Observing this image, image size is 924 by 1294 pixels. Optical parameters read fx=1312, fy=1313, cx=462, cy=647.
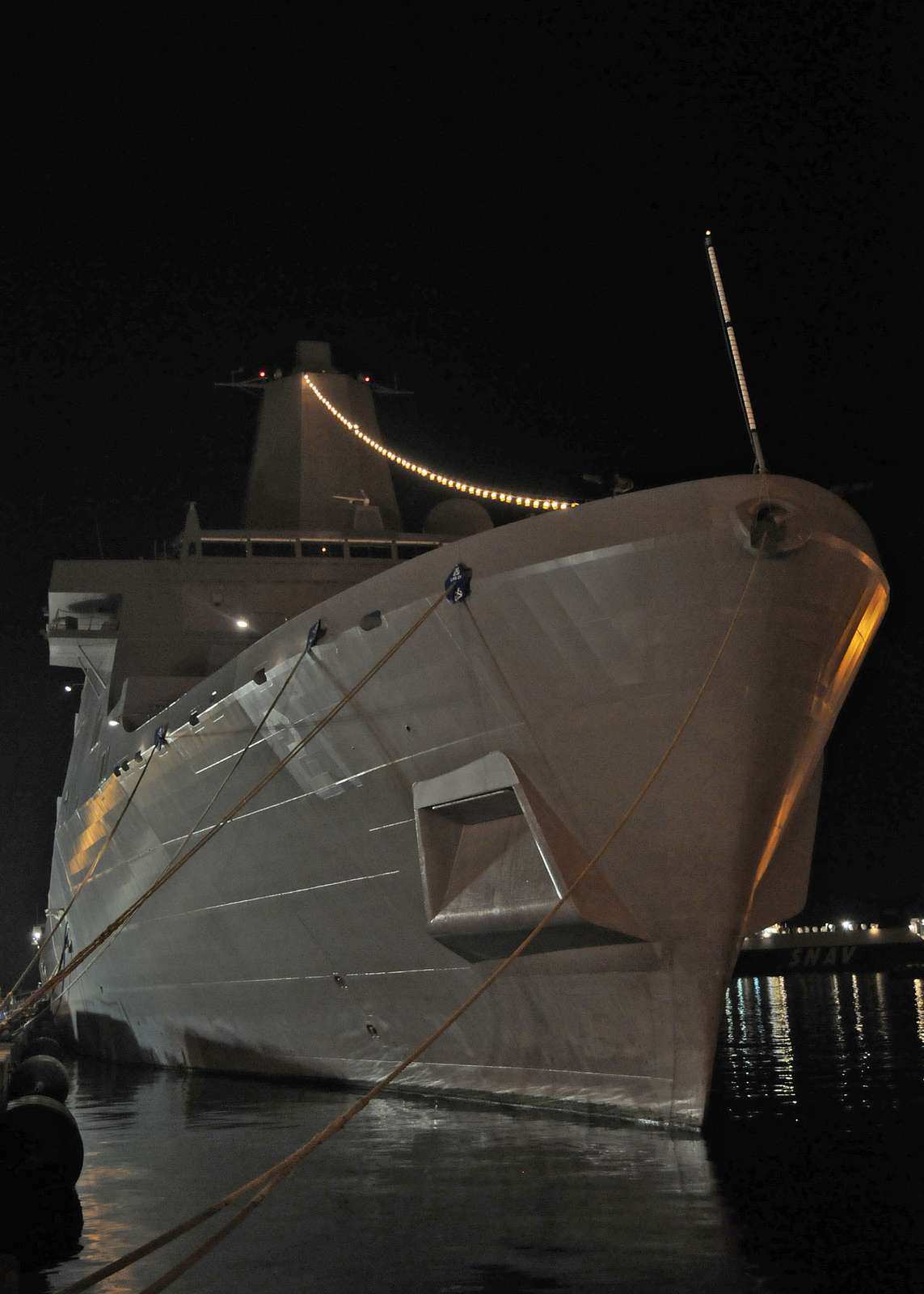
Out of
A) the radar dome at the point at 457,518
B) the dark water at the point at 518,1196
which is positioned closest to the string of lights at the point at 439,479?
the radar dome at the point at 457,518

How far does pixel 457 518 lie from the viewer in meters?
19.9

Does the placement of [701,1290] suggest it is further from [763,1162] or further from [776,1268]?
[763,1162]

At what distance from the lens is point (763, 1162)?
29.6 feet

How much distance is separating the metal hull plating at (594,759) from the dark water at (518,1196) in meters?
0.81

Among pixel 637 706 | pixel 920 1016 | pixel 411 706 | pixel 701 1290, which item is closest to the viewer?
pixel 701 1290

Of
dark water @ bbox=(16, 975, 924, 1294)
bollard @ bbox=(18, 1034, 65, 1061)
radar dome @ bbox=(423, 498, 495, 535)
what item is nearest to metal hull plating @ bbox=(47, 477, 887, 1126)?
dark water @ bbox=(16, 975, 924, 1294)

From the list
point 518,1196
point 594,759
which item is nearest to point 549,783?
point 594,759

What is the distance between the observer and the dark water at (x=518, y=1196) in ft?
20.2

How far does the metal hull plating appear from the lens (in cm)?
955

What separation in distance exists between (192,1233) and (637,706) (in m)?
4.67

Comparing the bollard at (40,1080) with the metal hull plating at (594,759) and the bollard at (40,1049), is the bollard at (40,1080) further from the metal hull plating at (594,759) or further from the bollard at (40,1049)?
the bollard at (40,1049)

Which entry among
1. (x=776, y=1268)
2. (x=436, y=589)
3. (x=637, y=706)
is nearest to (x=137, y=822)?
(x=436, y=589)

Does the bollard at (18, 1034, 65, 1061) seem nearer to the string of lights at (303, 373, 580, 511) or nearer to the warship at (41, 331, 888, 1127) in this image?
the warship at (41, 331, 888, 1127)

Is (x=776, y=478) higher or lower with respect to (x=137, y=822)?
higher
